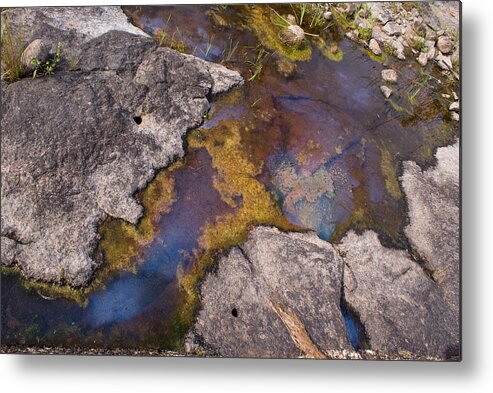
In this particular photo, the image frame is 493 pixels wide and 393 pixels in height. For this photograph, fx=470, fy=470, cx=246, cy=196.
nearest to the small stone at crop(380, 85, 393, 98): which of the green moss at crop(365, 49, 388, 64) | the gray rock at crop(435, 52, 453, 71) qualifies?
the green moss at crop(365, 49, 388, 64)

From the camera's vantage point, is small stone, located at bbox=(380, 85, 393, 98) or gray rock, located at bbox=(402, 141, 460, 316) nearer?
gray rock, located at bbox=(402, 141, 460, 316)

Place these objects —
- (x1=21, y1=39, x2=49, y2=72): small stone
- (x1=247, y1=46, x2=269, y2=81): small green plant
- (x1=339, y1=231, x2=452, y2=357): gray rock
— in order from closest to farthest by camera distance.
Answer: (x1=339, y1=231, x2=452, y2=357): gray rock
(x1=21, y1=39, x2=49, y2=72): small stone
(x1=247, y1=46, x2=269, y2=81): small green plant

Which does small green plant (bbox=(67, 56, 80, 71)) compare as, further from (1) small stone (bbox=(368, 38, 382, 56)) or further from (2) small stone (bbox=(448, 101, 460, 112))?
(2) small stone (bbox=(448, 101, 460, 112))

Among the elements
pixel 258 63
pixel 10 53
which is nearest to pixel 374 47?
pixel 258 63

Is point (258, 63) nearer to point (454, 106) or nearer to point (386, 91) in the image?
point (386, 91)

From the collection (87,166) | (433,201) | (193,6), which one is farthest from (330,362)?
(193,6)

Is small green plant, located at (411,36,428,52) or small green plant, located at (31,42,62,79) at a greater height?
small green plant, located at (411,36,428,52)

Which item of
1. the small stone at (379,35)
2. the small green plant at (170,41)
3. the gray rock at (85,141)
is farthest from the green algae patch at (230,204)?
the small stone at (379,35)

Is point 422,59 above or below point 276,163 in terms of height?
above
